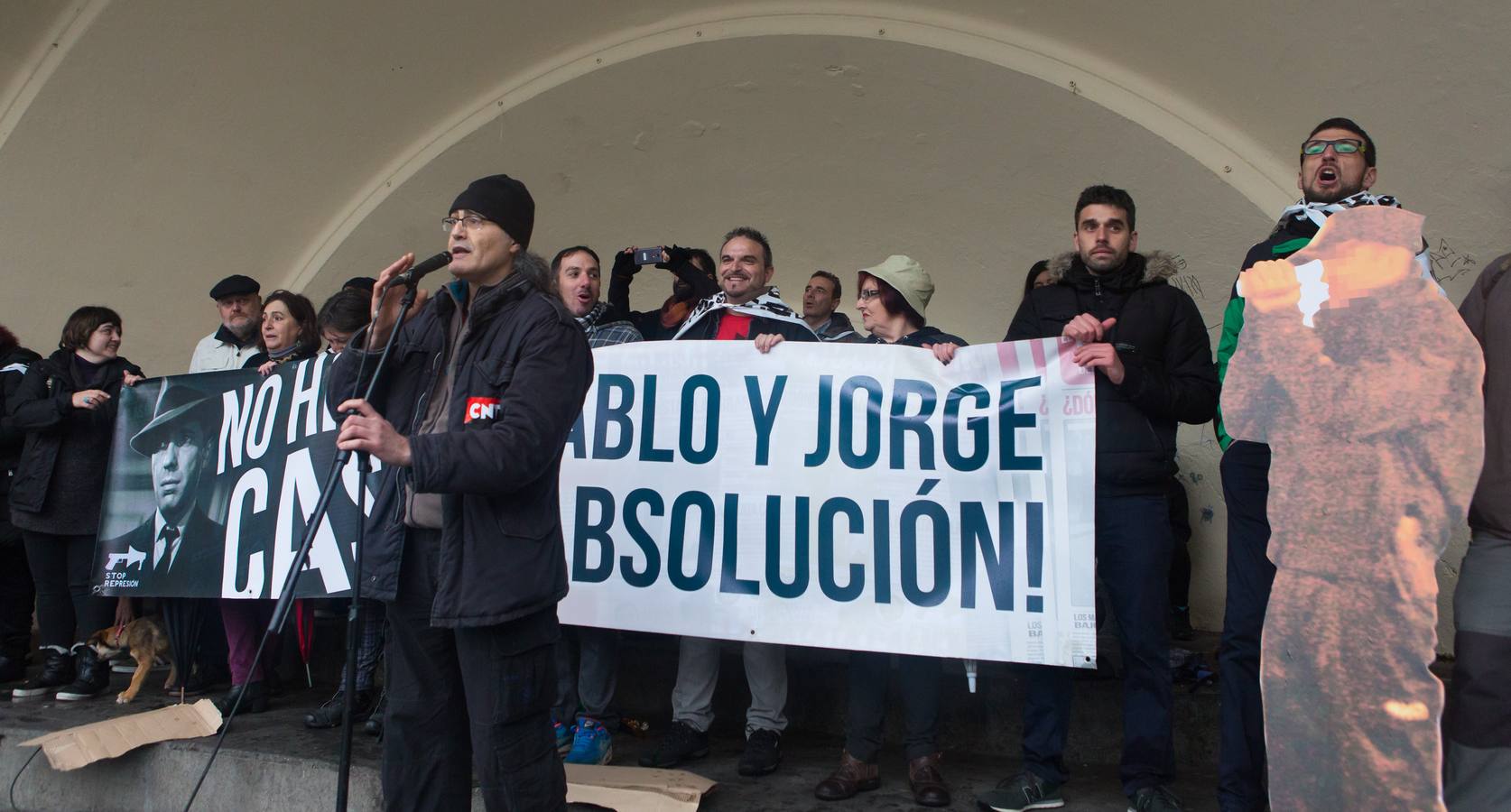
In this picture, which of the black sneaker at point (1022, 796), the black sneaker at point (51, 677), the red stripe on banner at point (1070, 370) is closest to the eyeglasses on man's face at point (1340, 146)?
the red stripe on banner at point (1070, 370)

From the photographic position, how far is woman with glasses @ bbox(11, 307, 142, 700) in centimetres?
516

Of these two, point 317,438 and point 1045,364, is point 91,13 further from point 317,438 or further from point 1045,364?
point 1045,364

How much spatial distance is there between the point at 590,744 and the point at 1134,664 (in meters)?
1.92

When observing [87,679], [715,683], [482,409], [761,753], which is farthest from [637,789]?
[87,679]

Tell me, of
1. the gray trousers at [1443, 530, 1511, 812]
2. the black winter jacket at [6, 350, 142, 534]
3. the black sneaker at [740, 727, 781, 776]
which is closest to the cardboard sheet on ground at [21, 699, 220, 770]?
the black winter jacket at [6, 350, 142, 534]

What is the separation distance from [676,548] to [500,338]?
148cm

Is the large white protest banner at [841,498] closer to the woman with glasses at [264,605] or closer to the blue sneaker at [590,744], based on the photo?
the blue sneaker at [590,744]

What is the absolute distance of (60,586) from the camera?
5277 millimetres

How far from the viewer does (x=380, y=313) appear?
2.95 m

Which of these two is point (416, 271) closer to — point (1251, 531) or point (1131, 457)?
A: point (1131, 457)

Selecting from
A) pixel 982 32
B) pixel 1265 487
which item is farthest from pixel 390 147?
pixel 1265 487

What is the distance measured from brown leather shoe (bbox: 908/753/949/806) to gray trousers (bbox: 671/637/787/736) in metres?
0.55

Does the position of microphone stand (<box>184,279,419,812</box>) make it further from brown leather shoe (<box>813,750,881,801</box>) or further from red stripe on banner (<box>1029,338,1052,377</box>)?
red stripe on banner (<box>1029,338,1052,377</box>)

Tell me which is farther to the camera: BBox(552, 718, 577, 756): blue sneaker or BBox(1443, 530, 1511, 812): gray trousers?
BBox(552, 718, 577, 756): blue sneaker
